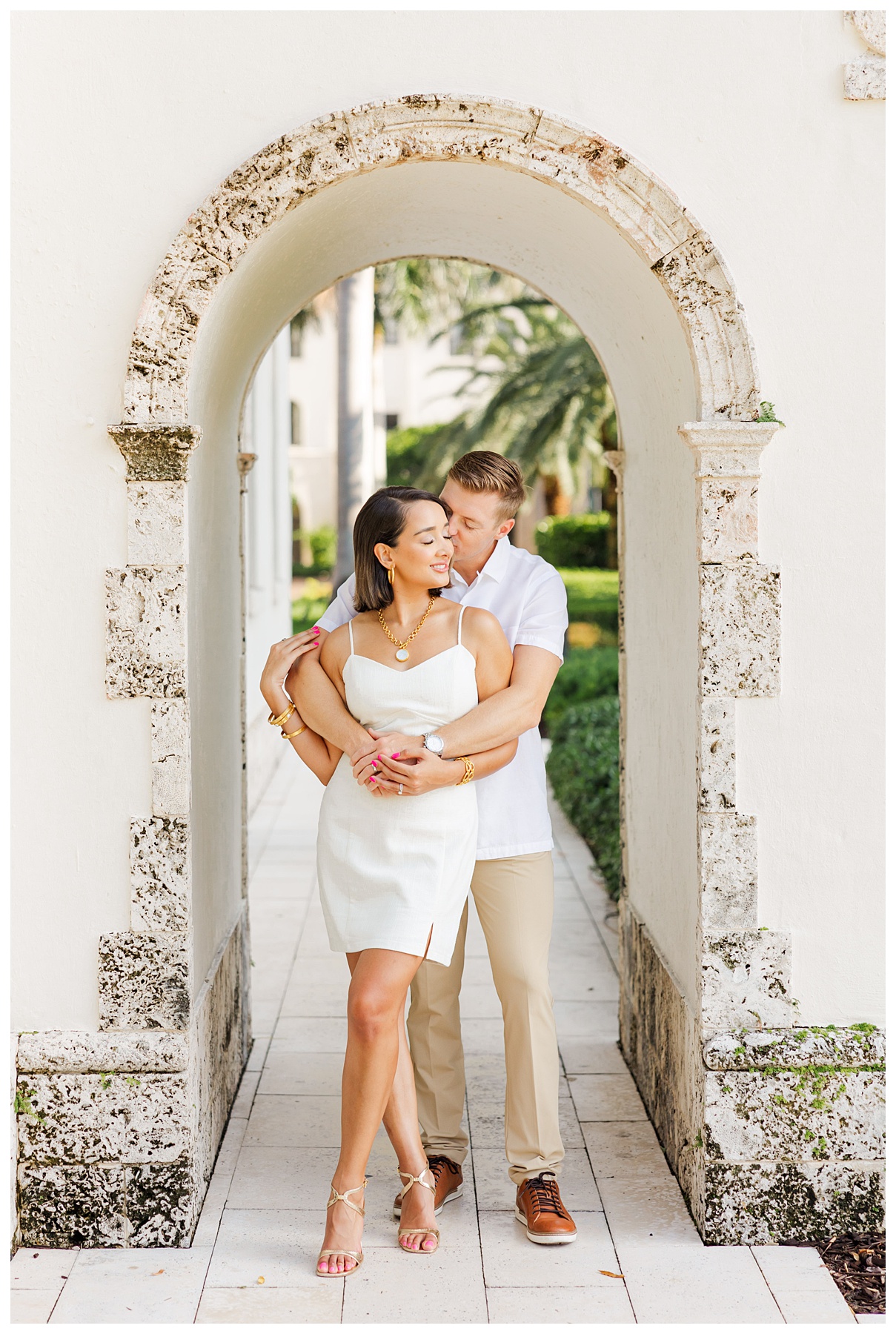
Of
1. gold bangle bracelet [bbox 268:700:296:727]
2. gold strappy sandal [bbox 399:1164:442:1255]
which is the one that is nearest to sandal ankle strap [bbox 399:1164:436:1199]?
gold strappy sandal [bbox 399:1164:442:1255]

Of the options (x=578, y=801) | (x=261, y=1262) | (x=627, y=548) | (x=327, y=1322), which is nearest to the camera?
(x=327, y=1322)

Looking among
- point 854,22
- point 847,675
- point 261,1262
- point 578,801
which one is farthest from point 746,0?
point 578,801

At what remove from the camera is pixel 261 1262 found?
3293 millimetres

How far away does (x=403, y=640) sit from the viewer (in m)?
3.32

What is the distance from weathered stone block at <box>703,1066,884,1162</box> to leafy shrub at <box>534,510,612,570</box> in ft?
77.2

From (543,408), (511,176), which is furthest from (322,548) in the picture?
(511,176)

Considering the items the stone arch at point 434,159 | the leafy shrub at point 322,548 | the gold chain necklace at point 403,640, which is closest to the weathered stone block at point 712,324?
the stone arch at point 434,159

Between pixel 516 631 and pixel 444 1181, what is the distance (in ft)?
→ 5.36

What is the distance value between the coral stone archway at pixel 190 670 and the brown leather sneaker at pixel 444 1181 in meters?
0.68

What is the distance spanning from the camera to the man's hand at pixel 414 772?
124 inches

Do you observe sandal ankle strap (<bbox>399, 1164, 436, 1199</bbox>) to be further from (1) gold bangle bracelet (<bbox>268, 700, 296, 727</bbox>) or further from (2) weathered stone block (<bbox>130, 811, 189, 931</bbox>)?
(1) gold bangle bracelet (<bbox>268, 700, 296, 727</bbox>)

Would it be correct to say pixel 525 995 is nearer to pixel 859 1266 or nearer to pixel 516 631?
pixel 516 631

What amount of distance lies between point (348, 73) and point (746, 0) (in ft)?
3.62

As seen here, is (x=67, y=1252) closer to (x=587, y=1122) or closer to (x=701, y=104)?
(x=587, y=1122)
